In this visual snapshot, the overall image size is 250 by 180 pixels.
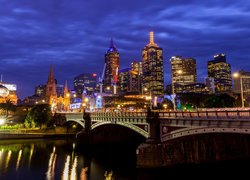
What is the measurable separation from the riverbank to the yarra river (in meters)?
31.2

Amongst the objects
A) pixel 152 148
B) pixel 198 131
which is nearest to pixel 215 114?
pixel 198 131

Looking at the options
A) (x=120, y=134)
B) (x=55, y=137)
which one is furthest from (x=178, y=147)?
(x=55, y=137)

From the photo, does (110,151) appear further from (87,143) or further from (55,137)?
(55,137)

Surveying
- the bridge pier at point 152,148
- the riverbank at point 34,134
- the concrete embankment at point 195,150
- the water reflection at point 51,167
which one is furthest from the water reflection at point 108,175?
the riverbank at point 34,134

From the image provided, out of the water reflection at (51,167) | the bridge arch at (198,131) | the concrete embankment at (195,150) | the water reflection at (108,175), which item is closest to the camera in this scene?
the bridge arch at (198,131)

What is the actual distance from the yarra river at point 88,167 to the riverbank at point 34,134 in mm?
31248

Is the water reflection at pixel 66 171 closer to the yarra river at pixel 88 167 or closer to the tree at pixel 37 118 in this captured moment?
the yarra river at pixel 88 167

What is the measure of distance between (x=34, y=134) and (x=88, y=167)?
202 feet

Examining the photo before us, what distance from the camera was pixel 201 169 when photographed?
49188 millimetres

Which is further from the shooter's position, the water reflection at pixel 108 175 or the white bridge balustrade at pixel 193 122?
the water reflection at pixel 108 175

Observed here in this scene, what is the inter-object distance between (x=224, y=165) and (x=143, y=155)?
15.7m

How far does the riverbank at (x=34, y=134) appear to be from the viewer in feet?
358

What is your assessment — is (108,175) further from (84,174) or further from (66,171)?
(66,171)

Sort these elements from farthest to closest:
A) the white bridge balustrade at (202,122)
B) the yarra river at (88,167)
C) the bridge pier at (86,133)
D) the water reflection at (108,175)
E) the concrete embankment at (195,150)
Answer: the bridge pier at (86,133)
the concrete embankment at (195,150)
the water reflection at (108,175)
the yarra river at (88,167)
the white bridge balustrade at (202,122)
